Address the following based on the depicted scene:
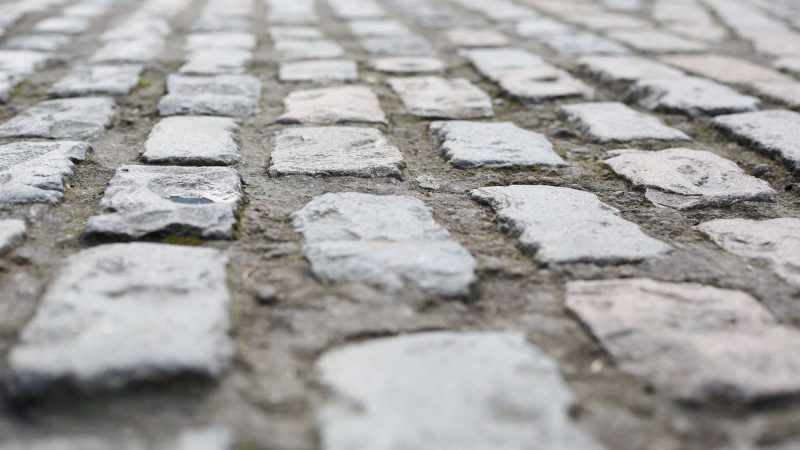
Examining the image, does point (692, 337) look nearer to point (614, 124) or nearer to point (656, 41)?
point (614, 124)

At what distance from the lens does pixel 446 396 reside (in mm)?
1058

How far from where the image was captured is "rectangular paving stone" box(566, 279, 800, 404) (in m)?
1.11

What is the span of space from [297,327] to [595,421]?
502 millimetres

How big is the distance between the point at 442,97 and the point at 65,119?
1.30 metres

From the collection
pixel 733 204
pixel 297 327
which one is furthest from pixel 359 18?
pixel 297 327

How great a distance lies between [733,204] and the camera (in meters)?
1.88

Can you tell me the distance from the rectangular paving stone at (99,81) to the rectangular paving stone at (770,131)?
2.12 meters

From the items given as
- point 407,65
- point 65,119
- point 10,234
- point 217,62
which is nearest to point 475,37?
point 407,65

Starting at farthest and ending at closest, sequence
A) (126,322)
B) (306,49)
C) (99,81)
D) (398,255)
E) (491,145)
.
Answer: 1. (306,49)
2. (99,81)
3. (491,145)
4. (398,255)
5. (126,322)

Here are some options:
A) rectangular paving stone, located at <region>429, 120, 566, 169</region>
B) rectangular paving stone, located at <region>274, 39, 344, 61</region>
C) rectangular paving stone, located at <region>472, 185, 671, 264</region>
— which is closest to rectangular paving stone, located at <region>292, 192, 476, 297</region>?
Answer: rectangular paving stone, located at <region>472, 185, 671, 264</region>

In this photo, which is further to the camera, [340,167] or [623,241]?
[340,167]

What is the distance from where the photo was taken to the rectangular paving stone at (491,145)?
2.15 meters

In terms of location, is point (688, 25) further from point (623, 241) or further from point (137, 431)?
point (137, 431)

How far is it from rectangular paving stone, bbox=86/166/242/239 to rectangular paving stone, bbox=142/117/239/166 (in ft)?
0.30
